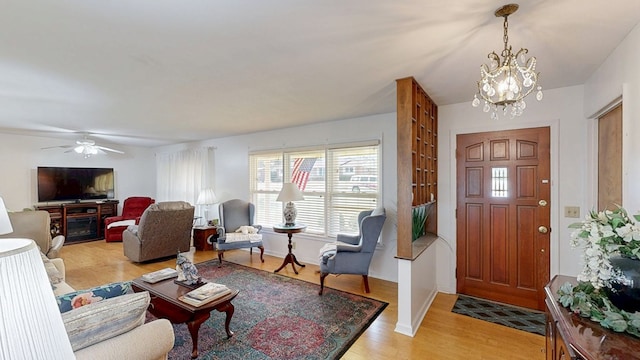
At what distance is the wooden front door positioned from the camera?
3025 mm

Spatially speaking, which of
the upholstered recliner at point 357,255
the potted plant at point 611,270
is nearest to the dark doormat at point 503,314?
the upholstered recliner at point 357,255

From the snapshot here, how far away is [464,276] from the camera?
342cm

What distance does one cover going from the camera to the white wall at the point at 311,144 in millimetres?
3992

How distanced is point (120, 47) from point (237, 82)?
3.13 feet

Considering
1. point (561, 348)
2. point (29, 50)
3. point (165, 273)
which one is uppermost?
point (29, 50)

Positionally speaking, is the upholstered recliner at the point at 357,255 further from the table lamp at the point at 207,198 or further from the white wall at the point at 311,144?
the table lamp at the point at 207,198

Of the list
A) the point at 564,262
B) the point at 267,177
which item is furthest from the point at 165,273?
the point at 564,262

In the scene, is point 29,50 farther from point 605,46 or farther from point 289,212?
point 605,46

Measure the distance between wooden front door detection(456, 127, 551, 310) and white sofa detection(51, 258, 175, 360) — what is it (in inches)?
127

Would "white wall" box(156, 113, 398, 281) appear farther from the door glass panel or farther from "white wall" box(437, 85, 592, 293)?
"white wall" box(437, 85, 592, 293)

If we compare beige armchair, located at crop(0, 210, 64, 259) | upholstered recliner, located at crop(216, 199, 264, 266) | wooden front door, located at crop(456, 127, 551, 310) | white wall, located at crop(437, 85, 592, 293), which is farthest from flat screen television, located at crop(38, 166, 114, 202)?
white wall, located at crop(437, 85, 592, 293)

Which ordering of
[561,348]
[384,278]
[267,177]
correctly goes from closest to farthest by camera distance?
[561,348] < [384,278] < [267,177]

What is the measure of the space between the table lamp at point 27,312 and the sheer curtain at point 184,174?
594 centimetres

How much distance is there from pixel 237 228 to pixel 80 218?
3.98m
